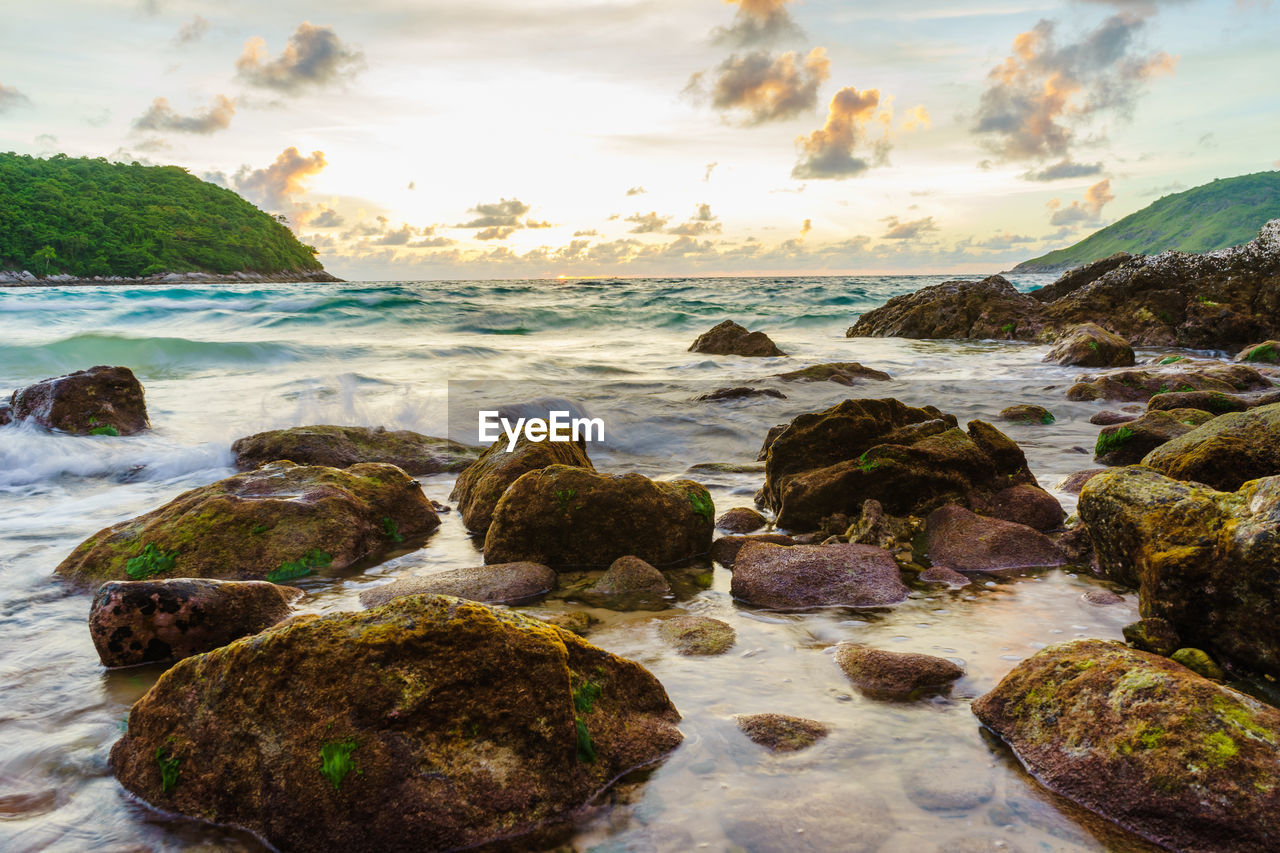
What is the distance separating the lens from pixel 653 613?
4012 mm

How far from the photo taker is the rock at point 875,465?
5.31 m

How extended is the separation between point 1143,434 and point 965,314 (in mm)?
15110

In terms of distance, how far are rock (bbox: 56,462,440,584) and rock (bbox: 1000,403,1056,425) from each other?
288 inches

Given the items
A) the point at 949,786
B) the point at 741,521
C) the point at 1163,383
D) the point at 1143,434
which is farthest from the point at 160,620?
the point at 1163,383

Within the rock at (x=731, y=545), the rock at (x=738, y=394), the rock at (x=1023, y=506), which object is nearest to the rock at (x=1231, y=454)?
the rock at (x=1023, y=506)

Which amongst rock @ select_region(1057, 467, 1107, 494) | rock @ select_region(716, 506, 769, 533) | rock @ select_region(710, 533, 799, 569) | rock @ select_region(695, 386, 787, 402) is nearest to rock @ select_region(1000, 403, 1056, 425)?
rock @ select_region(1057, 467, 1107, 494)

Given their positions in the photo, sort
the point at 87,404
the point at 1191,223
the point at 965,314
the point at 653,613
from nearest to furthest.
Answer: the point at 653,613 → the point at 87,404 → the point at 965,314 → the point at 1191,223

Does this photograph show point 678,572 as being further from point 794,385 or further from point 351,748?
point 794,385

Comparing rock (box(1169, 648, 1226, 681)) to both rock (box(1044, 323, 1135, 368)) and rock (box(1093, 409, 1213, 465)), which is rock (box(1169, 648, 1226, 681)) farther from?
rock (box(1044, 323, 1135, 368))

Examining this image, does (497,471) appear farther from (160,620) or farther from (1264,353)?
(1264,353)

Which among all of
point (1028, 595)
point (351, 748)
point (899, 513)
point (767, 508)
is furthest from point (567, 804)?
point (767, 508)

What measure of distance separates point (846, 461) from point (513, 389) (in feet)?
28.9

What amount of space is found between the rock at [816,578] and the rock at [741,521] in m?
1.12

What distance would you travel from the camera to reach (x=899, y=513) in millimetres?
5262
